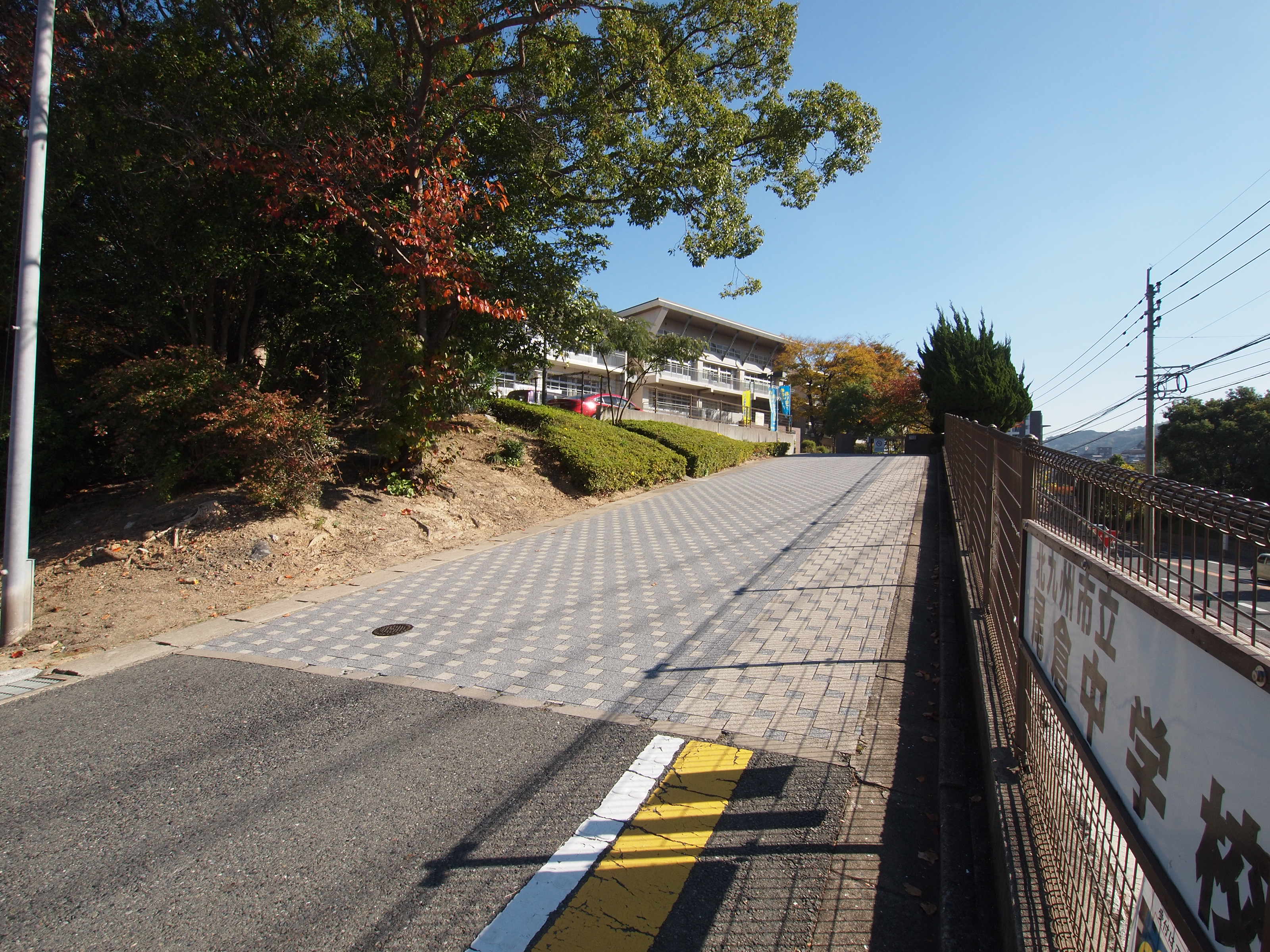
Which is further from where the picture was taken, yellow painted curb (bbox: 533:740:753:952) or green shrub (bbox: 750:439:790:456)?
green shrub (bbox: 750:439:790:456)

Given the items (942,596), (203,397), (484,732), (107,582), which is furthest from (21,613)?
(942,596)

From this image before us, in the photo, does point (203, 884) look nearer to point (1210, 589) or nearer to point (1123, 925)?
point (1123, 925)

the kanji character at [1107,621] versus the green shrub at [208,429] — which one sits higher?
the green shrub at [208,429]

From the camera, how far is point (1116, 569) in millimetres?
2086

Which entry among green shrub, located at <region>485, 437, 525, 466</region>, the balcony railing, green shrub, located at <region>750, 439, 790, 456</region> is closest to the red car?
green shrub, located at <region>750, 439, 790, 456</region>

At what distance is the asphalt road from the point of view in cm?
260

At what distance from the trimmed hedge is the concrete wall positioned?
6021 mm

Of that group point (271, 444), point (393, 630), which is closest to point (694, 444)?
point (271, 444)

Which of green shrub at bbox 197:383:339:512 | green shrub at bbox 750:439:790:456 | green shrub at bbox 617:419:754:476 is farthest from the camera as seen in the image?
green shrub at bbox 750:439:790:456

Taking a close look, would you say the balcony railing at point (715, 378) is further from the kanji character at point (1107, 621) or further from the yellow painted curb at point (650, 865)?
the kanji character at point (1107, 621)

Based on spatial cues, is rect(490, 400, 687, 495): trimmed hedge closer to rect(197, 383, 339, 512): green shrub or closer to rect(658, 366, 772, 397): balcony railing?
rect(197, 383, 339, 512): green shrub

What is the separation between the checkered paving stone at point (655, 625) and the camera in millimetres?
4688

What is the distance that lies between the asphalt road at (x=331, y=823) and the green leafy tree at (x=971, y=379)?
3211cm

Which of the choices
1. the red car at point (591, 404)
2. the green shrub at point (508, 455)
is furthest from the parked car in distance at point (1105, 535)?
the red car at point (591, 404)
